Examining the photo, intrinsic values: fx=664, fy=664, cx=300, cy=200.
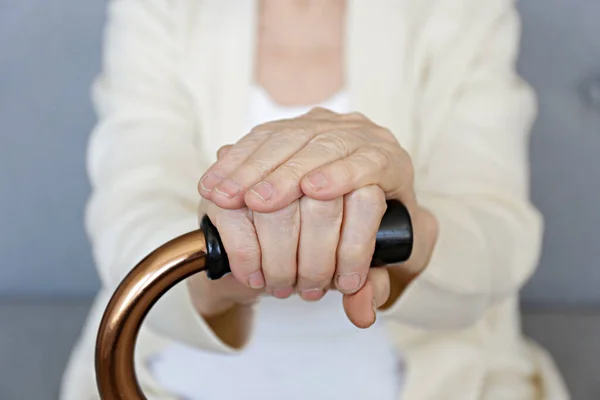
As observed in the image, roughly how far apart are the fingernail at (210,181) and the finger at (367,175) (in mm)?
44

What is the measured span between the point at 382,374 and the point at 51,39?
674 mm

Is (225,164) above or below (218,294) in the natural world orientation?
above

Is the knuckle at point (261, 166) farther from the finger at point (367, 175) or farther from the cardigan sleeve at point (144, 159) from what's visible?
the cardigan sleeve at point (144, 159)

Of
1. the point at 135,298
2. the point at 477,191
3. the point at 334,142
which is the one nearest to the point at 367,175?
the point at 334,142

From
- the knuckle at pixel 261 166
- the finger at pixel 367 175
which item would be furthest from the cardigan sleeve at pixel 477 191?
the knuckle at pixel 261 166

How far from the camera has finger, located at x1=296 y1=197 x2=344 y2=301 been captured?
332 mm

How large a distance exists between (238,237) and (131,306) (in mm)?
59

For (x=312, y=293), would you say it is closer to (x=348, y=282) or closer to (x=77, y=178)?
(x=348, y=282)

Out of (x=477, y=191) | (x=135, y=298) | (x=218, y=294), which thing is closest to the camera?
(x=135, y=298)

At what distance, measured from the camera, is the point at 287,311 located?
69 cm

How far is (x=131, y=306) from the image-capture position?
0.30 metres

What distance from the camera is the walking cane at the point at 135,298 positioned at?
30 centimetres

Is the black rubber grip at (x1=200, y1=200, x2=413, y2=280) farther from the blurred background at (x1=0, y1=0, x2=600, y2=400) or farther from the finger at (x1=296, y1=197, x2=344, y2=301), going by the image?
the blurred background at (x1=0, y1=0, x2=600, y2=400)

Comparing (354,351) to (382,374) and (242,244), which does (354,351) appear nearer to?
(382,374)
